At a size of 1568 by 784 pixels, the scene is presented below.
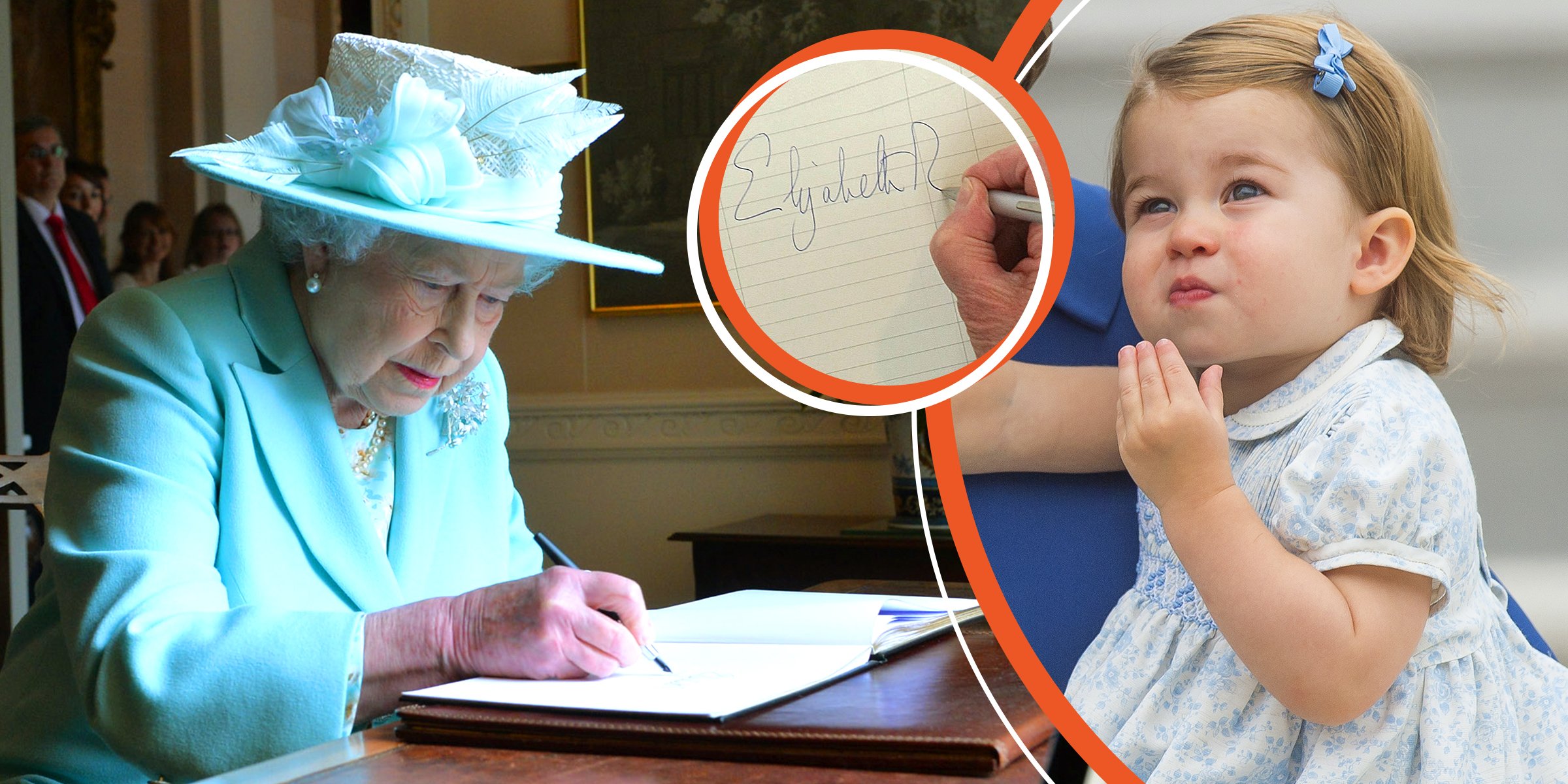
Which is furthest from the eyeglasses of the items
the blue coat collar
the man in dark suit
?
the blue coat collar

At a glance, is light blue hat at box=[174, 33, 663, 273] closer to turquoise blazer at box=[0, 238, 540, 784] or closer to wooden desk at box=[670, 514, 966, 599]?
turquoise blazer at box=[0, 238, 540, 784]

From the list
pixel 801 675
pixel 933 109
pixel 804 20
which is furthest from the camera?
pixel 804 20

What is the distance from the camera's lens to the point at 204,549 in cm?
103

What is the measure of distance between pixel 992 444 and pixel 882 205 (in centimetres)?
11

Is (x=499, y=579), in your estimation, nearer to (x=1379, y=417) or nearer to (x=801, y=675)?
(x=801, y=675)

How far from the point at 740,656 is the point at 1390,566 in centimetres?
66

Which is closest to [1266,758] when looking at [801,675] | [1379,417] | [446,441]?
[1379,417]

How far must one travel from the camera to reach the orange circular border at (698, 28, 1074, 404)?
0.45 m

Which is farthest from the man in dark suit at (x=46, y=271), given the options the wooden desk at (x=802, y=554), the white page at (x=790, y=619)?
Result: the white page at (x=790, y=619)

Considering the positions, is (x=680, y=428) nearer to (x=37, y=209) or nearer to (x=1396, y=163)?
(x=37, y=209)

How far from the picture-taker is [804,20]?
3240 mm

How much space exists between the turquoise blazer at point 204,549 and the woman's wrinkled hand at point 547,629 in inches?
3.4

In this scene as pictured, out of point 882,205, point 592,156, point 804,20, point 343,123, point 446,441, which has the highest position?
point 804,20
